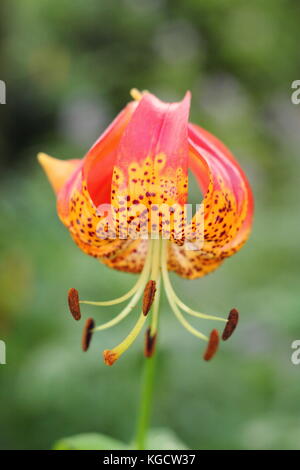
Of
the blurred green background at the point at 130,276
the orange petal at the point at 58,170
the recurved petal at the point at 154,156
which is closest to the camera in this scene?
the recurved petal at the point at 154,156

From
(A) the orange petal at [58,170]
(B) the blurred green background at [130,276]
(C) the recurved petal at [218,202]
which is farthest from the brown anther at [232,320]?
(B) the blurred green background at [130,276]

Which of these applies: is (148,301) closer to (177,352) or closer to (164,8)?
(177,352)

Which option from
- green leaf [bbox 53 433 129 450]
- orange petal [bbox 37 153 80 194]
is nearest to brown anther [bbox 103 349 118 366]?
green leaf [bbox 53 433 129 450]

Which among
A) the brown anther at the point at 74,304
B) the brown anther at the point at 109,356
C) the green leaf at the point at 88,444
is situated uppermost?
the brown anther at the point at 74,304

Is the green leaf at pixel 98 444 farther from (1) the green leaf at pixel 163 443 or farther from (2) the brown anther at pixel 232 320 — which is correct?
(2) the brown anther at pixel 232 320
